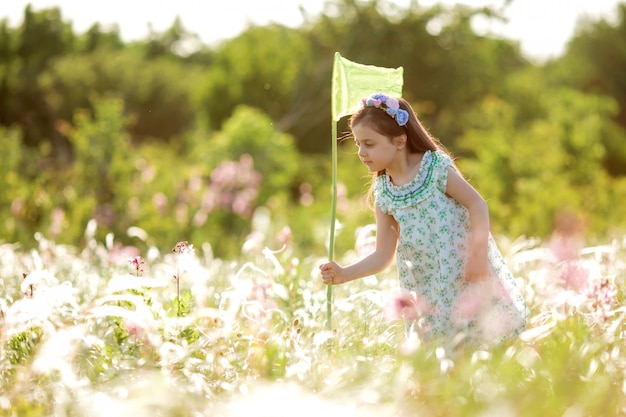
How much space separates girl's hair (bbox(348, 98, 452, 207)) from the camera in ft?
10.8

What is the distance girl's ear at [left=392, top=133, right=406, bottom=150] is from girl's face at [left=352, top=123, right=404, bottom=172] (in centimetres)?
2

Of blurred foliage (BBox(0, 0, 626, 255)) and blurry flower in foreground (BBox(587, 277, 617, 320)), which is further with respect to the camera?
blurred foliage (BBox(0, 0, 626, 255))

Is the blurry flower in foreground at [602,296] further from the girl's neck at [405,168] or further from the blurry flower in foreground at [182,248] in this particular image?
the blurry flower in foreground at [182,248]

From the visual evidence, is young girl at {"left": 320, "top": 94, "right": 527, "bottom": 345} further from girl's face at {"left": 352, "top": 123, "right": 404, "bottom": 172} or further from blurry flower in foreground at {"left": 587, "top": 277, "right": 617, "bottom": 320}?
blurry flower in foreground at {"left": 587, "top": 277, "right": 617, "bottom": 320}

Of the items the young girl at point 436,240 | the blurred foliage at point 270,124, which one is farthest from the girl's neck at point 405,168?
the blurred foliage at point 270,124

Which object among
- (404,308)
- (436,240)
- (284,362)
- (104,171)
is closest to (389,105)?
(436,240)

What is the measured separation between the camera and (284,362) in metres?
2.57

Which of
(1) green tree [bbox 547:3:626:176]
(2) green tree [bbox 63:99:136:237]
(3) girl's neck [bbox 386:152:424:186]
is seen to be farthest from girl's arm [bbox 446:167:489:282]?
(1) green tree [bbox 547:3:626:176]

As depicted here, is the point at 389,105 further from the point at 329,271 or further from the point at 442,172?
the point at 329,271

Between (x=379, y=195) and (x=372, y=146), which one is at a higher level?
(x=372, y=146)

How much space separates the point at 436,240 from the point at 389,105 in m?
0.61

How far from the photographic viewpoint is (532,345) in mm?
2869

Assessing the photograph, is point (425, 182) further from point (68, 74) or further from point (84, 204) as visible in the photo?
point (68, 74)

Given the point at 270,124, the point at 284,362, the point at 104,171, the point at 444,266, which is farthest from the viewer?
the point at 104,171
